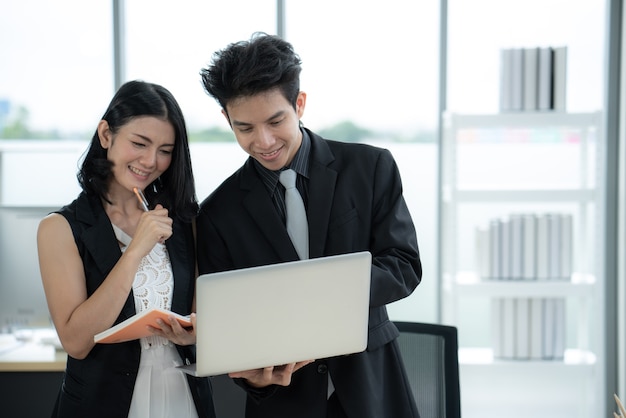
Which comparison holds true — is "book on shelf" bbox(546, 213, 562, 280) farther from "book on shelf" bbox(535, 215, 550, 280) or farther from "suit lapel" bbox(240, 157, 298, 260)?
"suit lapel" bbox(240, 157, 298, 260)

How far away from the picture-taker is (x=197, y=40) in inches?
160

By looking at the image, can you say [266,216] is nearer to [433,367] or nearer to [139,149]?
[139,149]

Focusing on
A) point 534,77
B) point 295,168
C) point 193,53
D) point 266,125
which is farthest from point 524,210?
point 266,125

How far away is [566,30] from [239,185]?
9.21 feet

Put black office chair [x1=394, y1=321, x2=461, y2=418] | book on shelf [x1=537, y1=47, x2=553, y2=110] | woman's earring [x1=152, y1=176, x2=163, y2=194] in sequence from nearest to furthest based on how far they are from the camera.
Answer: woman's earring [x1=152, y1=176, x2=163, y2=194] < black office chair [x1=394, y1=321, x2=461, y2=418] < book on shelf [x1=537, y1=47, x2=553, y2=110]

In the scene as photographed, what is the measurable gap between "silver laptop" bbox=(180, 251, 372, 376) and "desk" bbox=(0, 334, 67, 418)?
1.51 m

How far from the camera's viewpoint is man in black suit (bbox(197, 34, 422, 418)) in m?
1.68

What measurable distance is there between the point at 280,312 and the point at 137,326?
1.18 ft

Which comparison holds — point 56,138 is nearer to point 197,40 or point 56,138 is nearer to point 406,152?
point 197,40

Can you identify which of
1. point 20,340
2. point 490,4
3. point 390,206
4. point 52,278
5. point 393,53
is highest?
point 490,4

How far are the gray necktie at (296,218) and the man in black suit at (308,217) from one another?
0.07ft

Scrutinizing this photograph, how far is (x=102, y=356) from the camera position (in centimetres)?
178

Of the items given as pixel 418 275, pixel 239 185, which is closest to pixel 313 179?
pixel 239 185

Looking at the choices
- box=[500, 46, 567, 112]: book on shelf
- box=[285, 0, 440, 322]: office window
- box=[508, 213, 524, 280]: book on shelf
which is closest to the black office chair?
box=[508, 213, 524, 280]: book on shelf
